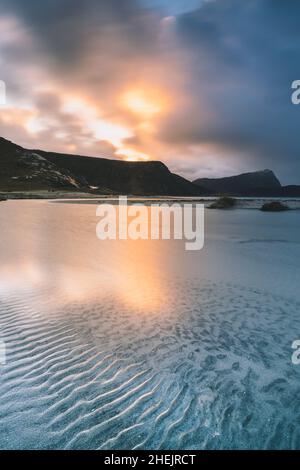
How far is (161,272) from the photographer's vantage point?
9.94m

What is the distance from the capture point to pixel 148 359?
4.52 m

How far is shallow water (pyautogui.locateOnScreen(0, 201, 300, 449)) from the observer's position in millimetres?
3129

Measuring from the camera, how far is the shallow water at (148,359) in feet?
10.3

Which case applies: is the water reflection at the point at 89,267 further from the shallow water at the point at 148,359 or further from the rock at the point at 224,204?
the rock at the point at 224,204

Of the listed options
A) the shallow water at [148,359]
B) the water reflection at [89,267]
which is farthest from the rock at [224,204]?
the shallow water at [148,359]

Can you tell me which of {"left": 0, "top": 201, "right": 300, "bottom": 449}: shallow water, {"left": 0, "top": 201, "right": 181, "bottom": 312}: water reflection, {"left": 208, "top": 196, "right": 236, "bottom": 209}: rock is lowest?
{"left": 0, "top": 201, "right": 300, "bottom": 449}: shallow water

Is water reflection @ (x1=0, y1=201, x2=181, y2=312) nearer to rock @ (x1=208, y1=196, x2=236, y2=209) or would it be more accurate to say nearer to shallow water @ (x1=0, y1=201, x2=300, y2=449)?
shallow water @ (x1=0, y1=201, x2=300, y2=449)

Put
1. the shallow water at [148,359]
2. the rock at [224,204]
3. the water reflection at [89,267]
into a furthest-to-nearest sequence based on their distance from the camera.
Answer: the rock at [224,204] < the water reflection at [89,267] < the shallow water at [148,359]

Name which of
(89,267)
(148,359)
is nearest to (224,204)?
(89,267)

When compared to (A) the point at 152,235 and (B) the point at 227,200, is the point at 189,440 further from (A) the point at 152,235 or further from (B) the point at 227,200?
(B) the point at 227,200

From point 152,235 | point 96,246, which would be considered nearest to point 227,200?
point 152,235

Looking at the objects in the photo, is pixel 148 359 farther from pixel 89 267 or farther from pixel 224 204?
pixel 224 204

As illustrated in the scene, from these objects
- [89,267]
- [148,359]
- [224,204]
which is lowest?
[148,359]

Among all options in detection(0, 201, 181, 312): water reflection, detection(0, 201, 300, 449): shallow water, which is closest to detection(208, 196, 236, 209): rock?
detection(0, 201, 181, 312): water reflection
